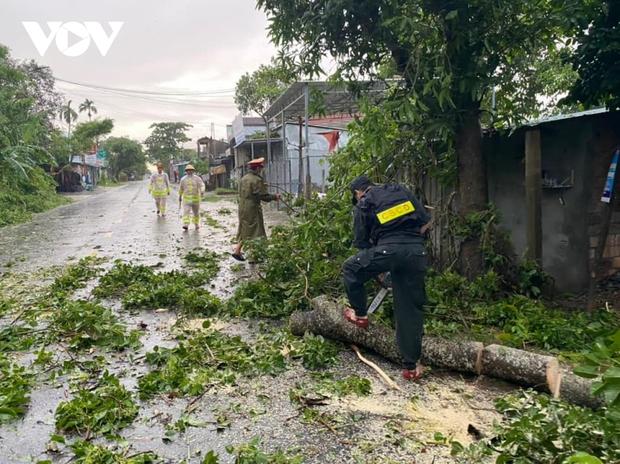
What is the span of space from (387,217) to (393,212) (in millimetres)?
64

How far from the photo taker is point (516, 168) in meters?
6.31

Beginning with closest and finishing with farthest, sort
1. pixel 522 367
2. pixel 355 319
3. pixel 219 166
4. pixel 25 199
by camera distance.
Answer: pixel 522 367
pixel 355 319
pixel 25 199
pixel 219 166

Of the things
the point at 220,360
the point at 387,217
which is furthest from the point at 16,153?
the point at 387,217

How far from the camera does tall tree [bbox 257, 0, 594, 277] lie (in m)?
5.02

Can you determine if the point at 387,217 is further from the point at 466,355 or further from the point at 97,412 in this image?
the point at 97,412

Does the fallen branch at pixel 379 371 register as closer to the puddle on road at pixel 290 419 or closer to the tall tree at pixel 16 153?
the puddle on road at pixel 290 419

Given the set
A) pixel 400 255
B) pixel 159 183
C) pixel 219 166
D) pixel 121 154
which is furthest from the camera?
pixel 121 154

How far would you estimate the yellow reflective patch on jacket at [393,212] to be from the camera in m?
4.15

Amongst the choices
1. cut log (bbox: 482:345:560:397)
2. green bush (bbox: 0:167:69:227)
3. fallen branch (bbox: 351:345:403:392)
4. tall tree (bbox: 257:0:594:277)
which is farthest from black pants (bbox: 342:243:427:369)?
green bush (bbox: 0:167:69:227)

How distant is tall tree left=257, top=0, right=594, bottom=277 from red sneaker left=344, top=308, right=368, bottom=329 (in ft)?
6.30

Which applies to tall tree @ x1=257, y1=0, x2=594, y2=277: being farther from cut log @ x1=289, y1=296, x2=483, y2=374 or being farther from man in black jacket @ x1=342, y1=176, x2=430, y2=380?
cut log @ x1=289, y1=296, x2=483, y2=374

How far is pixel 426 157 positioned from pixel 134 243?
7.44 meters

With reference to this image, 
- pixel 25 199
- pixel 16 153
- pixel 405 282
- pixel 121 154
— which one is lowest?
pixel 405 282

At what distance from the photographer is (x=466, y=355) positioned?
4.16 metres
